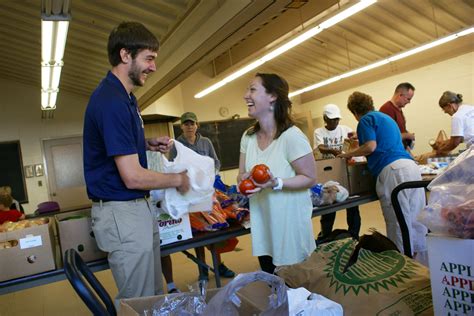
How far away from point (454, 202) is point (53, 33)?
12.3 feet

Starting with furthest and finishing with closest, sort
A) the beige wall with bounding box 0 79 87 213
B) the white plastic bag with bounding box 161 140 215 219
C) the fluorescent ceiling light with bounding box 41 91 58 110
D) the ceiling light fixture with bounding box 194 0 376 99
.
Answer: the beige wall with bounding box 0 79 87 213, the fluorescent ceiling light with bounding box 41 91 58 110, the ceiling light fixture with bounding box 194 0 376 99, the white plastic bag with bounding box 161 140 215 219

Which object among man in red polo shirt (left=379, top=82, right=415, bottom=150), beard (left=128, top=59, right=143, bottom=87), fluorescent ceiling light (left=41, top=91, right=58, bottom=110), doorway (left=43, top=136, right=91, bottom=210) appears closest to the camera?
beard (left=128, top=59, right=143, bottom=87)

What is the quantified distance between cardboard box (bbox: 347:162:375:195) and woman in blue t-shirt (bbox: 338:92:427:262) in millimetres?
151

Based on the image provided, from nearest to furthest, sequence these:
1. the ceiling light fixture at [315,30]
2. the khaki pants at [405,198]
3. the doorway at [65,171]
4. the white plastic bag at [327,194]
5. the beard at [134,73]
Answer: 1. the beard at [134,73]
2. the white plastic bag at [327,194]
3. the khaki pants at [405,198]
4. the ceiling light fixture at [315,30]
5. the doorway at [65,171]

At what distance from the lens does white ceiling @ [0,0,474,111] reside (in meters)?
4.39

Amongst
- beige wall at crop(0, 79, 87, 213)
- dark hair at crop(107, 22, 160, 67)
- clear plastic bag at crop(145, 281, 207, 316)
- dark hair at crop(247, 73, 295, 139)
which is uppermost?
beige wall at crop(0, 79, 87, 213)

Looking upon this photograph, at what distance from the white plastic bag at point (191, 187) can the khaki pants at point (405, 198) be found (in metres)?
1.46

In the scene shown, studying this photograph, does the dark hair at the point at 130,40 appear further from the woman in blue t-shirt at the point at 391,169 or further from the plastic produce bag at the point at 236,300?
the woman in blue t-shirt at the point at 391,169

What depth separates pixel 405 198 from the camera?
259 cm

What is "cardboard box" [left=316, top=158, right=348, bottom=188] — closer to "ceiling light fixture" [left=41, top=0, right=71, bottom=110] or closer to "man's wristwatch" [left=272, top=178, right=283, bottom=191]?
"man's wristwatch" [left=272, top=178, right=283, bottom=191]

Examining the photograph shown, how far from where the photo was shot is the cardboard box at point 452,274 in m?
0.62

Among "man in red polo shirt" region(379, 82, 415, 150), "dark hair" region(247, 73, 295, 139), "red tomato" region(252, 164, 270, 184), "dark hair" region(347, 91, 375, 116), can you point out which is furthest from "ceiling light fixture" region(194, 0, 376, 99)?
"red tomato" region(252, 164, 270, 184)

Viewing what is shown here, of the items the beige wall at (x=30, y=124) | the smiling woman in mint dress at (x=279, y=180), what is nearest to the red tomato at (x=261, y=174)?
the smiling woman in mint dress at (x=279, y=180)

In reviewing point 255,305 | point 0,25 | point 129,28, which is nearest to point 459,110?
point 129,28
